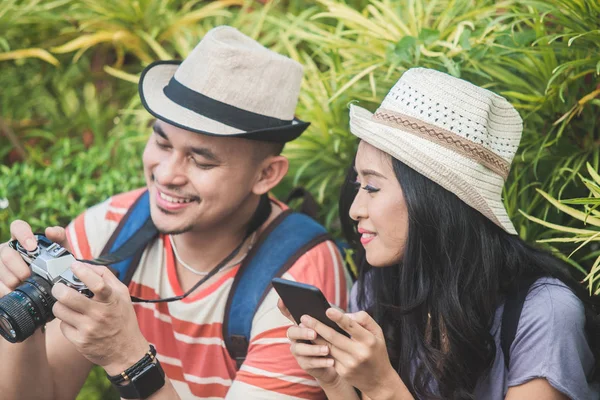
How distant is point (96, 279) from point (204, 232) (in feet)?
2.87

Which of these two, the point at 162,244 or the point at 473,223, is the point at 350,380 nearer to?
the point at 473,223

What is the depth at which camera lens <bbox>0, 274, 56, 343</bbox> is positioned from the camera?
7.63 feet

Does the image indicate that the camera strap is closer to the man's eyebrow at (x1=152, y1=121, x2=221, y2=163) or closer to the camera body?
the man's eyebrow at (x1=152, y1=121, x2=221, y2=163)

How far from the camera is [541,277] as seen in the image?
243cm

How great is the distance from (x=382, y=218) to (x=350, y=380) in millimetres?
515

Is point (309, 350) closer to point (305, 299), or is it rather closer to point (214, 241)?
point (305, 299)

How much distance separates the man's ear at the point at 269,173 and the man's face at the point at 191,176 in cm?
10

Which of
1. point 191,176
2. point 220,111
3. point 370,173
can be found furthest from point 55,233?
point 370,173

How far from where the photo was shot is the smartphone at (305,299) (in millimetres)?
2123

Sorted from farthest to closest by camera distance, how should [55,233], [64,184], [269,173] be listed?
[64,184] < [269,173] < [55,233]

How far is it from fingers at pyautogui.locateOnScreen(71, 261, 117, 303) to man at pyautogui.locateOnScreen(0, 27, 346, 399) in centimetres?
40

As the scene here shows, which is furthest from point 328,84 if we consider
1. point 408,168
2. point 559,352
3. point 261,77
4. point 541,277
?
point 559,352

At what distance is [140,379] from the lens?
244 centimetres

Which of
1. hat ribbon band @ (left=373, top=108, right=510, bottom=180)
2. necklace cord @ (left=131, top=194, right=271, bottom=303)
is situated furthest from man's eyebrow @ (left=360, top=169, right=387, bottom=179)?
necklace cord @ (left=131, top=194, right=271, bottom=303)
